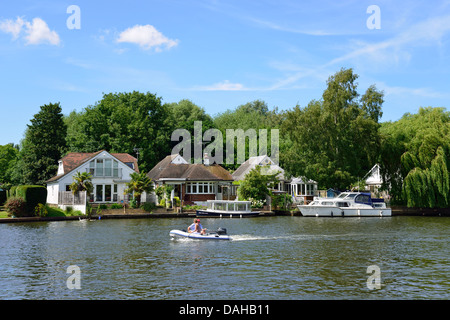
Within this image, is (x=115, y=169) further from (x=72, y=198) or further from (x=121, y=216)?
(x=121, y=216)

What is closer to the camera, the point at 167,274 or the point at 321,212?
the point at 167,274

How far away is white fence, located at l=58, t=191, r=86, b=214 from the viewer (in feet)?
195

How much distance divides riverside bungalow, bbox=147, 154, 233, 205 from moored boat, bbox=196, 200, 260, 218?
292 inches

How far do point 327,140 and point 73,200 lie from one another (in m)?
37.6

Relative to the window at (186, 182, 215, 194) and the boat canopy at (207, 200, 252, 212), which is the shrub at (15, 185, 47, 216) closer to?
the boat canopy at (207, 200, 252, 212)

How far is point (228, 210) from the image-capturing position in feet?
204

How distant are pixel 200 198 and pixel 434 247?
135ft

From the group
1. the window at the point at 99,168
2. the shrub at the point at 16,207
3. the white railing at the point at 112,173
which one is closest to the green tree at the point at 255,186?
the white railing at the point at 112,173

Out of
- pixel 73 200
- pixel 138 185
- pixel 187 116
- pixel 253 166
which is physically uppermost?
pixel 187 116

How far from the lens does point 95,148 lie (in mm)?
84625

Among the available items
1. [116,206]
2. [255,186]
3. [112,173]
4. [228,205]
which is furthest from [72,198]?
[255,186]

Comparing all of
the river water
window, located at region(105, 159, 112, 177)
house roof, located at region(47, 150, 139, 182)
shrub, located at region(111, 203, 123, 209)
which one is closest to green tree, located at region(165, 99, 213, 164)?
house roof, located at region(47, 150, 139, 182)
